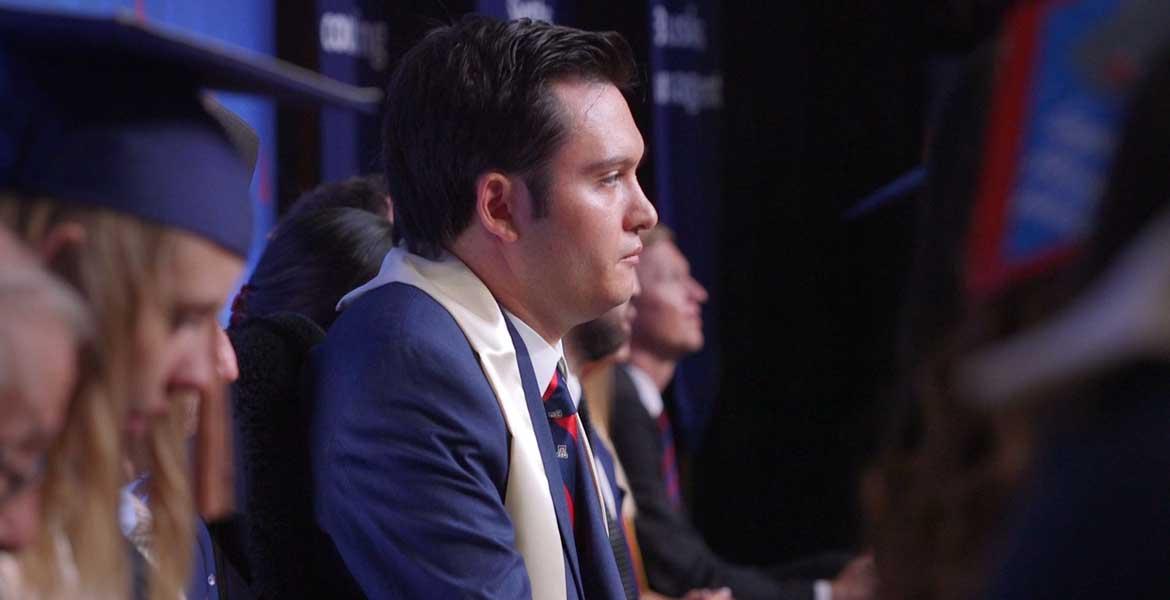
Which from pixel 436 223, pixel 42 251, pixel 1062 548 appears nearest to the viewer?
pixel 1062 548

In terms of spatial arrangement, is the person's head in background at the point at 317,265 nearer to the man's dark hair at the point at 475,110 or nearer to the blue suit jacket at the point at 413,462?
the man's dark hair at the point at 475,110

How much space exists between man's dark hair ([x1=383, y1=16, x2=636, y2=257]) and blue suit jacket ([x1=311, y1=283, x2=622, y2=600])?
0.22m

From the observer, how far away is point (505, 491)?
173 cm

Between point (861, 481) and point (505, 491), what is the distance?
35.1 inches

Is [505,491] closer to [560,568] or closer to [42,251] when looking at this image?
[560,568]

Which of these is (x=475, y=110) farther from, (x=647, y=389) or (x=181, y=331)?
(x=647, y=389)

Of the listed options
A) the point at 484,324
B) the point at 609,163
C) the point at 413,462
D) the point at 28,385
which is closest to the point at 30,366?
the point at 28,385

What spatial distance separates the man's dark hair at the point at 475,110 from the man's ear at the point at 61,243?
1.01 meters


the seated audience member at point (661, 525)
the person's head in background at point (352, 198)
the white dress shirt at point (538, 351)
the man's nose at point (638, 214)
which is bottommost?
the seated audience member at point (661, 525)

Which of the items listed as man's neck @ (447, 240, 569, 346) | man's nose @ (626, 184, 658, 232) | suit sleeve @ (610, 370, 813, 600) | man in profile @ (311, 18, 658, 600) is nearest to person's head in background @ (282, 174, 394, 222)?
man in profile @ (311, 18, 658, 600)

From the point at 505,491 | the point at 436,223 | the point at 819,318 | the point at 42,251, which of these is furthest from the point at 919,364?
the point at 819,318

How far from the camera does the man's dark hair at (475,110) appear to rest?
75.0 inches

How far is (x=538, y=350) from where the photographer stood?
6.22 feet

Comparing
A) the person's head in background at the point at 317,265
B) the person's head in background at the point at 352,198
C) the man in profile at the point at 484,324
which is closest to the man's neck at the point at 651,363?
the person's head in background at the point at 352,198
